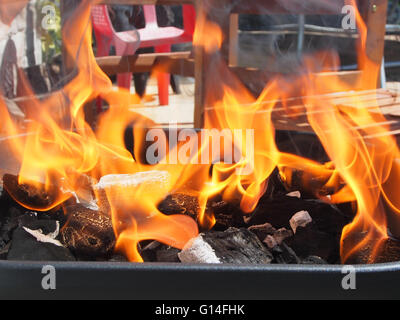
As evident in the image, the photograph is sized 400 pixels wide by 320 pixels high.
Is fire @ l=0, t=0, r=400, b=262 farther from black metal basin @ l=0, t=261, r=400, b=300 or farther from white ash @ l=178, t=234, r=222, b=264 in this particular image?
black metal basin @ l=0, t=261, r=400, b=300

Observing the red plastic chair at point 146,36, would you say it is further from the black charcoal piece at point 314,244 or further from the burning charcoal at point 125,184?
the black charcoal piece at point 314,244

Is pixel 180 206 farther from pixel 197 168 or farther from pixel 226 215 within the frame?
pixel 197 168

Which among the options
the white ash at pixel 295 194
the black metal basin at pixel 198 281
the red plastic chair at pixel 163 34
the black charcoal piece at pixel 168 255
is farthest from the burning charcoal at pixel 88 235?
the red plastic chair at pixel 163 34

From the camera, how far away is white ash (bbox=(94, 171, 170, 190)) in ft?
5.19

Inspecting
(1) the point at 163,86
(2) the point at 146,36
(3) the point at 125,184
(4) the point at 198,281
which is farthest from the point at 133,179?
(1) the point at 163,86

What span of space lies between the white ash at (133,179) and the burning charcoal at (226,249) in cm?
33

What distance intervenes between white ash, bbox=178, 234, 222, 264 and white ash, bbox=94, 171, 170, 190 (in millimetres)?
365

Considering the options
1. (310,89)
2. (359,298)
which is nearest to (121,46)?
(310,89)

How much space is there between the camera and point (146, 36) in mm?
4363

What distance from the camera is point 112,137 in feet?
6.45

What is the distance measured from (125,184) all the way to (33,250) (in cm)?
39

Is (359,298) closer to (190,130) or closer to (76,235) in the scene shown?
(76,235)

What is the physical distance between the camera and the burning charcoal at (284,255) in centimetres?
131
